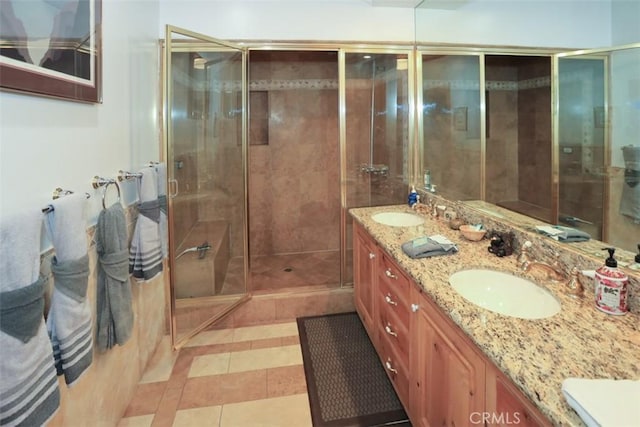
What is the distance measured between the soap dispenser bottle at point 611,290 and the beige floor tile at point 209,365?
77.6 inches

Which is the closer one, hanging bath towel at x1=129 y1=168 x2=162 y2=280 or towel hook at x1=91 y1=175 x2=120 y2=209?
towel hook at x1=91 y1=175 x2=120 y2=209

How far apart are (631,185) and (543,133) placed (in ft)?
1.64

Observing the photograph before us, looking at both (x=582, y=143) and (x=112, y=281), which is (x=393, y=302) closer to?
(x=582, y=143)

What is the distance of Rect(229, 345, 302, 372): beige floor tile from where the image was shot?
7.34 ft

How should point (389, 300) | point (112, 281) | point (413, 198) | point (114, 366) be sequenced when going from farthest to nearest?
point (413, 198)
point (389, 300)
point (114, 366)
point (112, 281)

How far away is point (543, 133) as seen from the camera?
1.66 meters

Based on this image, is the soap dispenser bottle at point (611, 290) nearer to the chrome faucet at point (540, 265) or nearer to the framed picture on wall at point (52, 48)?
the chrome faucet at point (540, 265)

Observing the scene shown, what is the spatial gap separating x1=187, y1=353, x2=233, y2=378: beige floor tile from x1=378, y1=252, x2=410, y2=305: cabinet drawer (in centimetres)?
115

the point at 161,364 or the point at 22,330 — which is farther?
the point at 161,364

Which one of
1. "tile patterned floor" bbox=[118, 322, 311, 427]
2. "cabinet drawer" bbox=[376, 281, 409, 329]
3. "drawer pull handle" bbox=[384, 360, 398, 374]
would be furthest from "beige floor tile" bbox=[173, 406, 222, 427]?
"cabinet drawer" bbox=[376, 281, 409, 329]

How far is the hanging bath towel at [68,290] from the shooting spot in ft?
3.61

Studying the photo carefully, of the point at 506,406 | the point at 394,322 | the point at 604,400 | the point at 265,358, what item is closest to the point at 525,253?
the point at 394,322

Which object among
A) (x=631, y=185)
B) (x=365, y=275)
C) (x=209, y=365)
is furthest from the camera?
(x=365, y=275)

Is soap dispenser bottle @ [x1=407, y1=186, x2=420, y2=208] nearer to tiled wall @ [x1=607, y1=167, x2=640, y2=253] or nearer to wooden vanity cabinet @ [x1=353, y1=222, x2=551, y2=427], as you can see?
wooden vanity cabinet @ [x1=353, y1=222, x2=551, y2=427]
